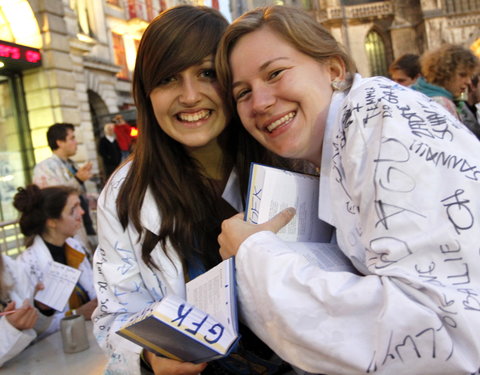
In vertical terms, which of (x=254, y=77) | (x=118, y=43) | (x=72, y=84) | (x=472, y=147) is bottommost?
(x=472, y=147)

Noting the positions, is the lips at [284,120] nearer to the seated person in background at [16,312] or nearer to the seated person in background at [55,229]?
the seated person in background at [16,312]

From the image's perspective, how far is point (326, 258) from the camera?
3.93ft

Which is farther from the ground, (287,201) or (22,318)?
(287,201)

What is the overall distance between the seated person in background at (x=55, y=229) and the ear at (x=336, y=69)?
251 centimetres

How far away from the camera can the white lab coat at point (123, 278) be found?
1471 mm

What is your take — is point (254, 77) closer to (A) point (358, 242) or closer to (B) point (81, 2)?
(A) point (358, 242)

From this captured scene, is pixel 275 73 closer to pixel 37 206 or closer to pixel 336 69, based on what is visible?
pixel 336 69

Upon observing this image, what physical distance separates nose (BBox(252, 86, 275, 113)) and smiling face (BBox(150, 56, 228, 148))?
288 mm

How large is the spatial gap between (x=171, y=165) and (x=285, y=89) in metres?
0.60

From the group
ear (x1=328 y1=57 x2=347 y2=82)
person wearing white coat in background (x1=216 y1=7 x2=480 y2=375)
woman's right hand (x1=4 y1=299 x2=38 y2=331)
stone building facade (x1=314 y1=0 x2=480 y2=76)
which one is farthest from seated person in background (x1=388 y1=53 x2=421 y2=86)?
stone building facade (x1=314 y1=0 x2=480 y2=76)

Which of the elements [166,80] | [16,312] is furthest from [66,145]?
[166,80]

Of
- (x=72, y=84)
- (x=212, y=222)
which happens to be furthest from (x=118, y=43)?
(x=212, y=222)

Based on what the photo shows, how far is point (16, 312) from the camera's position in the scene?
227 centimetres

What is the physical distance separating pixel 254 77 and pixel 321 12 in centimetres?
3696
